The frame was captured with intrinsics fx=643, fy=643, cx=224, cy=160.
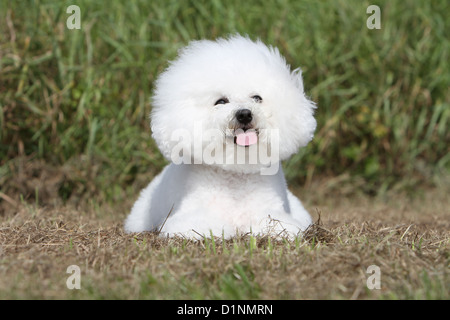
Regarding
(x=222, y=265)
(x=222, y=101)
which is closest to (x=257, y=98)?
(x=222, y=101)

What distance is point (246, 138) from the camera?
2.98 m

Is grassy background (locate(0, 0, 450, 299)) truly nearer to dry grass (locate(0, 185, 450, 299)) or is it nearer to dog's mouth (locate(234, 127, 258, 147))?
dry grass (locate(0, 185, 450, 299))

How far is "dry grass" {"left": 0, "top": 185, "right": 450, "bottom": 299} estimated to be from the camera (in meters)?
2.31

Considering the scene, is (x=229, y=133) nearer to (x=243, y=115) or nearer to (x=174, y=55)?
(x=243, y=115)

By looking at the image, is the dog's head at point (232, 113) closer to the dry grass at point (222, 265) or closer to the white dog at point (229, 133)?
the white dog at point (229, 133)

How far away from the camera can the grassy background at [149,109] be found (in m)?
4.14

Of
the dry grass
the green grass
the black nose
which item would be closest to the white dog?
the black nose

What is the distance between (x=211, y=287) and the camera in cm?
236

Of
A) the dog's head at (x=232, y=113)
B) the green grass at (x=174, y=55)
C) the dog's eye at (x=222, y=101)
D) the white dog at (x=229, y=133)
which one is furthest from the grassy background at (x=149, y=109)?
the dog's eye at (x=222, y=101)

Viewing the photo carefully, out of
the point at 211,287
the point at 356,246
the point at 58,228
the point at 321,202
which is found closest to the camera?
the point at 211,287
